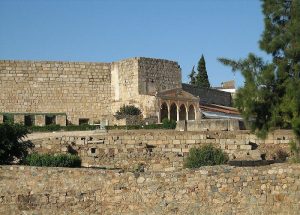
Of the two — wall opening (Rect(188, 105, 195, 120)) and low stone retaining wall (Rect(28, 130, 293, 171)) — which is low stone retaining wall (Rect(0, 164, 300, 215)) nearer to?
low stone retaining wall (Rect(28, 130, 293, 171))

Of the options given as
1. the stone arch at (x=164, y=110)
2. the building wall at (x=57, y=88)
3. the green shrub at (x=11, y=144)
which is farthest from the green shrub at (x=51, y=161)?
the building wall at (x=57, y=88)

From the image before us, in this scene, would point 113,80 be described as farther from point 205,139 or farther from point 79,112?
point 205,139

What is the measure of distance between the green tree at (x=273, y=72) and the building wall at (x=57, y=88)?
796 inches

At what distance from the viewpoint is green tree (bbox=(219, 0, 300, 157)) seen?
14.5m

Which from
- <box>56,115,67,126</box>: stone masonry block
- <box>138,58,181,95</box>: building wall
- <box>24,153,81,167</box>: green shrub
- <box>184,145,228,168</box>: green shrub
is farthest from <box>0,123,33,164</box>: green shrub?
<box>138,58,181,95</box>: building wall

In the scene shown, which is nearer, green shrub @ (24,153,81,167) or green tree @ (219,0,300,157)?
green tree @ (219,0,300,157)

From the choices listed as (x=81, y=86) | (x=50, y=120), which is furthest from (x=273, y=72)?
(x=81, y=86)

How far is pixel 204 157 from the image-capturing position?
17.1 metres

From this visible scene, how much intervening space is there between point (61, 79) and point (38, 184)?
21.5 metres

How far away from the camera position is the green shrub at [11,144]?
16.8 metres

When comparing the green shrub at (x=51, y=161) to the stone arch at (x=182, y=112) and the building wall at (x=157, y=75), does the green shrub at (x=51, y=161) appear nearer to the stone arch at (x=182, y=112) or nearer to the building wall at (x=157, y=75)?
the building wall at (x=157, y=75)

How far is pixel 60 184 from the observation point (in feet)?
44.2

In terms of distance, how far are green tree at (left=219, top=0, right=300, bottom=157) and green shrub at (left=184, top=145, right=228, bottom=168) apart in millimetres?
2161

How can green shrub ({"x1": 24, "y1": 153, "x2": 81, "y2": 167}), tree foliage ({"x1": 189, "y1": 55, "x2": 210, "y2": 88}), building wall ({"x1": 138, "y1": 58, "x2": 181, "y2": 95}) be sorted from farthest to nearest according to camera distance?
tree foliage ({"x1": 189, "y1": 55, "x2": 210, "y2": 88})
building wall ({"x1": 138, "y1": 58, "x2": 181, "y2": 95})
green shrub ({"x1": 24, "y1": 153, "x2": 81, "y2": 167})
